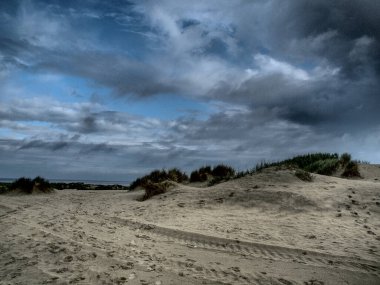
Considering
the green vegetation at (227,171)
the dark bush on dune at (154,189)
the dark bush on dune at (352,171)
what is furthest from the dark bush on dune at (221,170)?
the dark bush on dune at (352,171)

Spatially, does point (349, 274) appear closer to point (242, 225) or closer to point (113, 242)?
point (242, 225)

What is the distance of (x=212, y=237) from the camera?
26.6ft

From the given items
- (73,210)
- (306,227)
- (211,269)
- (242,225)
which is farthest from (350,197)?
(73,210)

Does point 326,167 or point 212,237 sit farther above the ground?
point 326,167

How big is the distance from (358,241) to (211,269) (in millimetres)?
3501

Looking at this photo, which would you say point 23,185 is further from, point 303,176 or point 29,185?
point 303,176

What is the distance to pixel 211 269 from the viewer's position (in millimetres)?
6004

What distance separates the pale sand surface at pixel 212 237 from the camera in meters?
5.79

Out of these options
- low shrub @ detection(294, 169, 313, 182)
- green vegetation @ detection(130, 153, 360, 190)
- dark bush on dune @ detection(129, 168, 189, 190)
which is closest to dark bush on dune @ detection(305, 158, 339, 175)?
green vegetation @ detection(130, 153, 360, 190)

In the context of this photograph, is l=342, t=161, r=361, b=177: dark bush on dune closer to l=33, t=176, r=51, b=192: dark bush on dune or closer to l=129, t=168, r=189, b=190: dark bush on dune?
l=129, t=168, r=189, b=190: dark bush on dune

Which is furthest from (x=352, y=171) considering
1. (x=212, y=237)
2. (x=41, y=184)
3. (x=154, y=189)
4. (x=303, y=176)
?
(x=41, y=184)

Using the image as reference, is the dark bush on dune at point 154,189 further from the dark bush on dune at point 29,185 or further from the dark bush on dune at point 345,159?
the dark bush on dune at point 345,159

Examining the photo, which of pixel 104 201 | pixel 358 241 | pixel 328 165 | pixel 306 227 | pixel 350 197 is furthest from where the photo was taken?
pixel 328 165

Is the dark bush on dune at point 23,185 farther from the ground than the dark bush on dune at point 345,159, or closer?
closer
